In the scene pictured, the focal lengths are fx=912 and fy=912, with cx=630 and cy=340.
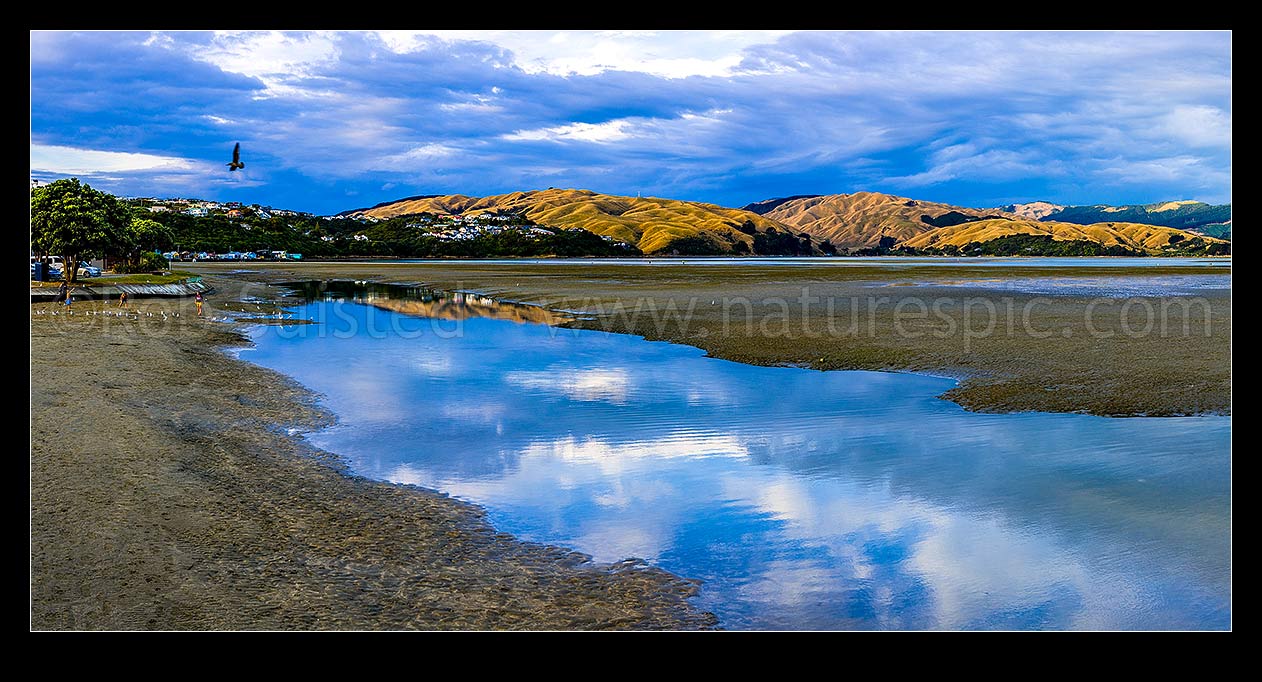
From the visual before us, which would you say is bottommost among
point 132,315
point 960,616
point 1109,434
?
point 960,616

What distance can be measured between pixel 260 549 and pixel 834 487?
328 inches

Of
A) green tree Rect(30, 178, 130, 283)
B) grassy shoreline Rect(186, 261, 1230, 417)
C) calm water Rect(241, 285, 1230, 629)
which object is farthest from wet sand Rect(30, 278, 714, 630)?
green tree Rect(30, 178, 130, 283)

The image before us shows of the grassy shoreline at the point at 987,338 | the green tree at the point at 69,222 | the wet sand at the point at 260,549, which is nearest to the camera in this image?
the wet sand at the point at 260,549

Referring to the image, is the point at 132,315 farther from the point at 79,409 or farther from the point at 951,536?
the point at 951,536

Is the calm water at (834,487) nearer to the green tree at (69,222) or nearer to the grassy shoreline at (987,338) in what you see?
the grassy shoreline at (987,338)

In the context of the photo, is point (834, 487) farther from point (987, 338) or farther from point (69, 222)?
point (69, 222)

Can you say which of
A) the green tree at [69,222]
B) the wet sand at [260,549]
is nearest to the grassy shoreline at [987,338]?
→ the wet sand at [260,549]

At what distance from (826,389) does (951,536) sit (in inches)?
443

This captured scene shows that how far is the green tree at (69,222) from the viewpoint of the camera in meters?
52.2

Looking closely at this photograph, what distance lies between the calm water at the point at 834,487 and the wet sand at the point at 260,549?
0.83m

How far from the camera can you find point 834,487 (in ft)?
46.7

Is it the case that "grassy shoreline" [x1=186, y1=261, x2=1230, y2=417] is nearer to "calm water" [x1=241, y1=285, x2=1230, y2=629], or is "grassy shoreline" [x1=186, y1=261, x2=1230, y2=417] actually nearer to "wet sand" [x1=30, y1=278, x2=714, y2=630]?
"calm water" [x1=241, y1=285, x2=1230, y2=629]

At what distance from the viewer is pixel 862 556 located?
11148 millimetres
